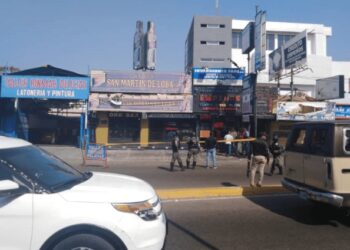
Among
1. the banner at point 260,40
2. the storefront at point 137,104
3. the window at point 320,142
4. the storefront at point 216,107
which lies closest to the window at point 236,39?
the storefront at point 216,107

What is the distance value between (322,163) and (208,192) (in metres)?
3.36

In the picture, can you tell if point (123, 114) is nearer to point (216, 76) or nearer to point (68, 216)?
point (216, 76)

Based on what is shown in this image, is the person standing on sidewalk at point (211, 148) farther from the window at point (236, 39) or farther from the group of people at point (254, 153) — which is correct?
the window at point (236, 39)

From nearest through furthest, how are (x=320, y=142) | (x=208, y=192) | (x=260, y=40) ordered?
(x=320, y=142) → (x=208, y=192) → (x=260, y=40)

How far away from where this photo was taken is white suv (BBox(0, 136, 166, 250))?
372 centimetres

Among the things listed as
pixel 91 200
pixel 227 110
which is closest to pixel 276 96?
pixel 227 110

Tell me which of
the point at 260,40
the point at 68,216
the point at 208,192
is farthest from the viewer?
the point at 260,40

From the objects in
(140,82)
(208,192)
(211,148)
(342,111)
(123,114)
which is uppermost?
(140,82)

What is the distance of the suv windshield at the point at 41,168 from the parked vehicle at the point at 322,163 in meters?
4.34

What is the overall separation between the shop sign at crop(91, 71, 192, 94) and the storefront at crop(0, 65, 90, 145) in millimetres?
1282

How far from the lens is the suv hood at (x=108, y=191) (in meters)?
3.91

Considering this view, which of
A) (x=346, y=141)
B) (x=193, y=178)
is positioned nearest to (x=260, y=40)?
(x=193, y=178)

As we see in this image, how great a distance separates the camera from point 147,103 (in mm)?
27969

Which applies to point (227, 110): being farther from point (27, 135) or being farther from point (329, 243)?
point (329, 243)
